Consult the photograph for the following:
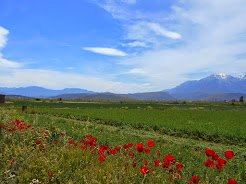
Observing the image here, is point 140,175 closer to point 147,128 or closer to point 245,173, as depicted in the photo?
point 245,173

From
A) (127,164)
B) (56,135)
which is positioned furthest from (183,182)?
(56,135)

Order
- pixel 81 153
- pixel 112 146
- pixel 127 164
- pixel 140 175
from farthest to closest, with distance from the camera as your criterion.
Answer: pixel 112 146 < pixel 81 153 < pixel 127 164 < pixel 140 175

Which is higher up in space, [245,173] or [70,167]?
[70,167]

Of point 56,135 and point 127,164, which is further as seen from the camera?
Result: point 56,135

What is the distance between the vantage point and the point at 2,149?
6.12 meters

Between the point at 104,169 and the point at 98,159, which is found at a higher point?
the point at 98,159

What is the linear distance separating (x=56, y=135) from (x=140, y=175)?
Result: 5.03 metres

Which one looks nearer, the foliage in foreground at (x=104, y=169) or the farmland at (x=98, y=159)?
the foliage in foreground at (x=104, y=169)

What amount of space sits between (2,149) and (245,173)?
7.59m

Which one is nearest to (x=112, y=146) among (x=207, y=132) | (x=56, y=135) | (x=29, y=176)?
(x=56, y=135)

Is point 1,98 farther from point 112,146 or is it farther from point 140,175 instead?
point 140,175

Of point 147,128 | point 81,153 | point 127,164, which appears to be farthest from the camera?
point 147,128

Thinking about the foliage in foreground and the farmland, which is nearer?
the foliage in foreground

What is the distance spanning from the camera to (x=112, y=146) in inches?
301
